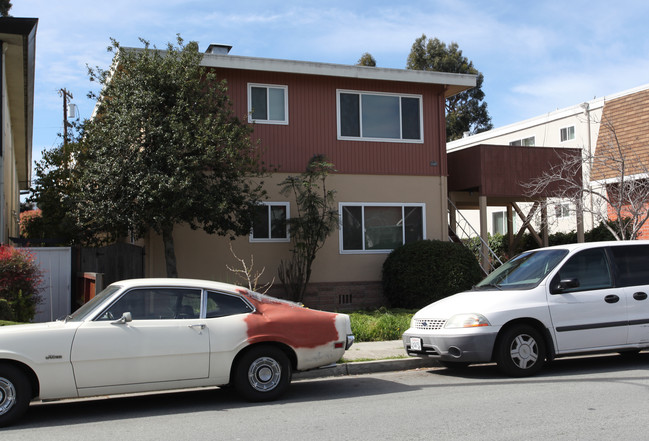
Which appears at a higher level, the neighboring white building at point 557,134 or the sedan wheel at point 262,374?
the neighboring white building at point 557,134

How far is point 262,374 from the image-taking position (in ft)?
24.3

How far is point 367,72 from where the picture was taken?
655 inches

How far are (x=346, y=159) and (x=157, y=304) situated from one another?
9.97m

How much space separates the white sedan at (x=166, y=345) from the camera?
260 inches

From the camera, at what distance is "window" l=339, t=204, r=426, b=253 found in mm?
16594

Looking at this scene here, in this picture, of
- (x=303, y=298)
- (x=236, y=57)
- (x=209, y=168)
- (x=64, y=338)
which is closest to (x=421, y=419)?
(x=64, y=338)

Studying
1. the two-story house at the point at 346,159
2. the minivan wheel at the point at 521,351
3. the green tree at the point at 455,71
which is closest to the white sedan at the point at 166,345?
the minivan wheel at the point at 521,351

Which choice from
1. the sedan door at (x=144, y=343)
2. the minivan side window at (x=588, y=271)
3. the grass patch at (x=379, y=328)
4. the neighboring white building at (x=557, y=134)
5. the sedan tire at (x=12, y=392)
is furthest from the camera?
the neighboring white building at (x=557, y=134)

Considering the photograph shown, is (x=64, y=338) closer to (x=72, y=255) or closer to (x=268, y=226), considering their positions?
(x=72, y=255)

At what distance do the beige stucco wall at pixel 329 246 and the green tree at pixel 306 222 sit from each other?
0.37 m

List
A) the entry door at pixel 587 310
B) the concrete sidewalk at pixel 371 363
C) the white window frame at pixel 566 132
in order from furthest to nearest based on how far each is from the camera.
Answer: the white window frame at pixel 566 132
the concrete sidewalk at pixel 371 363
the entry door at pixel 587 310

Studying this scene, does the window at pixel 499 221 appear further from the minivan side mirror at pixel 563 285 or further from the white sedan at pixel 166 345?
the white sedan at pixel 166 345

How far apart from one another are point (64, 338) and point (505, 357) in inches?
209

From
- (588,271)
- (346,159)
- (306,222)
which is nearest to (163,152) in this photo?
(306,222)
